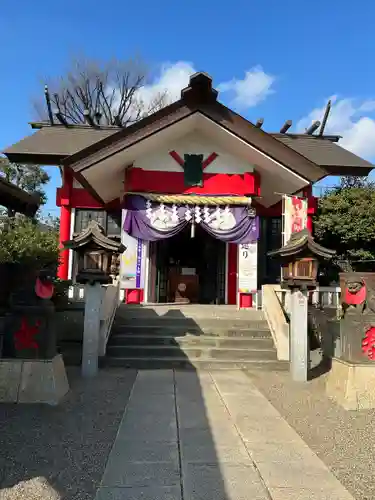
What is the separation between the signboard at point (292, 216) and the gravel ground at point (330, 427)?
15.5 feet

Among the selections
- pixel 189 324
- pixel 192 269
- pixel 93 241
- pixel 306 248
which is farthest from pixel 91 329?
pixel 192 269

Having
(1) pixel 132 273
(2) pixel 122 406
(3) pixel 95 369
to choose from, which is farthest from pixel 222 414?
(1) pixel 132 273

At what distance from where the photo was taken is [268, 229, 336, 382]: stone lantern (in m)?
7.28

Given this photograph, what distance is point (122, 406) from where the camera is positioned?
543 cm

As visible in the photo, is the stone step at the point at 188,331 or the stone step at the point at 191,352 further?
the stone step at the point at 188,331

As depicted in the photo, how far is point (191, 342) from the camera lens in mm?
8445

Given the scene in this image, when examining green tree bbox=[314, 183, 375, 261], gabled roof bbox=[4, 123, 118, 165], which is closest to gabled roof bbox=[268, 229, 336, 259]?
green tree bbox=[314, 183, 375, 261]

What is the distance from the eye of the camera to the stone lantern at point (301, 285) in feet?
23.9

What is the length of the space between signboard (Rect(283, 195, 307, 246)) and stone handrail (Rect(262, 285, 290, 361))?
196 centimetres

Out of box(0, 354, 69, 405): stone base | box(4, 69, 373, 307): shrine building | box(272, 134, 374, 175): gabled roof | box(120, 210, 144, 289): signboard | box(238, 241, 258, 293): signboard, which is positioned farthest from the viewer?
box(272, 134, 374, 175): gabled roof

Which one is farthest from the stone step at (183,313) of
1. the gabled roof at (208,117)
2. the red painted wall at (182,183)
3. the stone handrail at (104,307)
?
the gabled roof at (208,117)

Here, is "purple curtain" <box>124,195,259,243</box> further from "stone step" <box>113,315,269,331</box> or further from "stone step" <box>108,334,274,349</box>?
"stone step" <box>108,334,274,349</box>

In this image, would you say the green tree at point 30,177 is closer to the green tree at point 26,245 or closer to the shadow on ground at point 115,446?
the green tree at point 26,245

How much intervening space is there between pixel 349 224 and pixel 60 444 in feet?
41.2
